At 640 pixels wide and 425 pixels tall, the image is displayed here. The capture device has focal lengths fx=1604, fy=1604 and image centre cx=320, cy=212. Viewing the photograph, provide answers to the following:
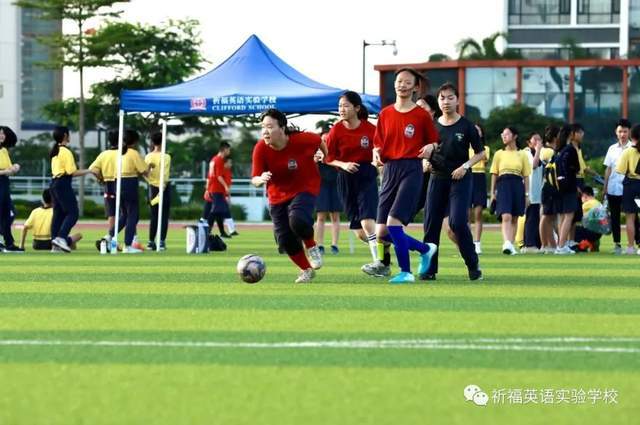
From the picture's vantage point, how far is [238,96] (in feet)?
79.8

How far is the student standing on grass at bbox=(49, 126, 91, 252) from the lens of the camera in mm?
22438

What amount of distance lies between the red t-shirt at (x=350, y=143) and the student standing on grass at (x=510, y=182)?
4819mm

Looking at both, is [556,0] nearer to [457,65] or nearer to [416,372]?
[457,65]

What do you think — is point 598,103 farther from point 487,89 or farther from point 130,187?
point 130,187

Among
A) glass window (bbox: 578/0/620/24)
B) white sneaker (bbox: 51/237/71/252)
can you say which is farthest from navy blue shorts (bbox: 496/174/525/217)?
glass window (bbox: 578/0/620/24)

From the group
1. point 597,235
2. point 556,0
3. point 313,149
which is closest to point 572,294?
point 313,149

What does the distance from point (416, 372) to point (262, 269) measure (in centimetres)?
667

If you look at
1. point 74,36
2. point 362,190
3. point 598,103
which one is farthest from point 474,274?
point 598,103

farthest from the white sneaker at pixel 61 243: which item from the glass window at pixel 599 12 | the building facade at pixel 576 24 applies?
the glass window at pixel 599 12

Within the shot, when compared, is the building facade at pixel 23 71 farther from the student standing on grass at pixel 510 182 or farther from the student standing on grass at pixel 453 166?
the student standing on grass at pixel 453 166

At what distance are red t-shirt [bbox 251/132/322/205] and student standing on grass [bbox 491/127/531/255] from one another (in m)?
8.43

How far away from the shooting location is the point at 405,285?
1395cm

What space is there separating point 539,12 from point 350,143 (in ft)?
262

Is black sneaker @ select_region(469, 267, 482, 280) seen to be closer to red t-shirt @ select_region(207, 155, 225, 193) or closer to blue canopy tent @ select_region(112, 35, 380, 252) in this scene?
blue canopy tent @ select_region(112, 35, 380, 252)
